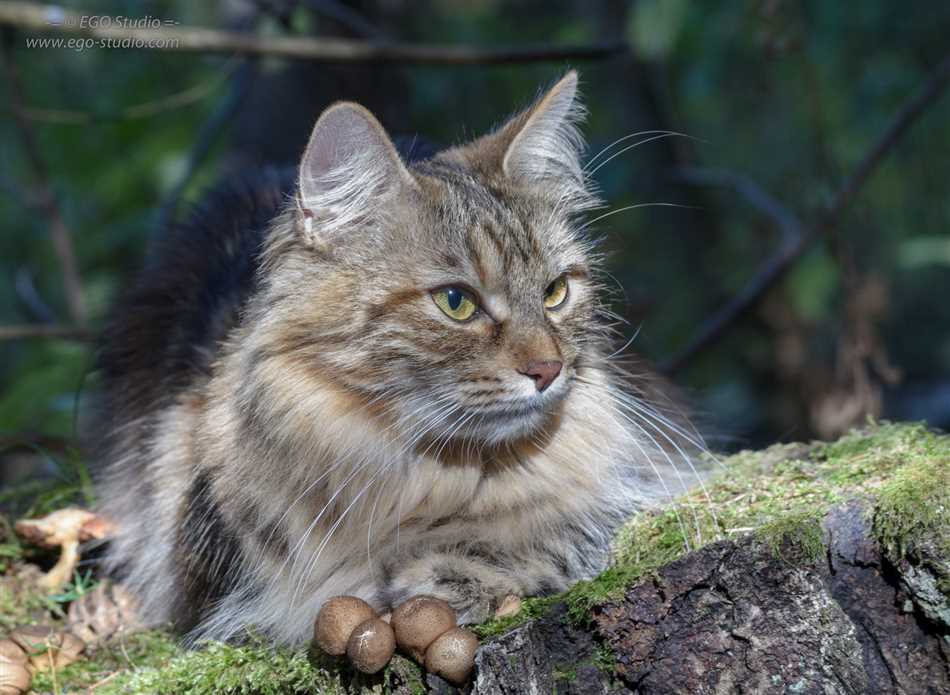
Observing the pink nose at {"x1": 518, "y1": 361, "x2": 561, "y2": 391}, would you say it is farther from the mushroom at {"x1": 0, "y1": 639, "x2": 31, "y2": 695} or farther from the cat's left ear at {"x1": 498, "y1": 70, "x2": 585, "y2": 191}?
the mushroom at {"x1": 0, "y1": 639, "x2": 31, "y2": 695}

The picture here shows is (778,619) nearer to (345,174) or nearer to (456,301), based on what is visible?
(456,301)

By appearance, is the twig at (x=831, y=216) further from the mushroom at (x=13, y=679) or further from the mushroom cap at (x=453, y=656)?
the mushroom at (x=13, y=679)

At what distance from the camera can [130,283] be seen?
4.01 m

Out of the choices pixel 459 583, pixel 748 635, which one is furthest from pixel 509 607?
pixel 748 635

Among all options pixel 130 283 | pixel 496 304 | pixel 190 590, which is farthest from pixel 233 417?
pixel 130 283

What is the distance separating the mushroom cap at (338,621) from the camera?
2.10 meters

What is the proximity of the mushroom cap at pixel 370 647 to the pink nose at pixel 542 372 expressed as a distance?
0.63 meters

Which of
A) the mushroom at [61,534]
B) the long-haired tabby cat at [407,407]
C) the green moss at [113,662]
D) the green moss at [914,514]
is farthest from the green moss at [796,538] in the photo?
the mushroom at [61,534]

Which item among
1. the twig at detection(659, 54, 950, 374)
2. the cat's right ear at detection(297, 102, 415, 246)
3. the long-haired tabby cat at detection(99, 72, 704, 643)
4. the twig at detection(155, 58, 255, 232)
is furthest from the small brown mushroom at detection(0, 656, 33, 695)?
the twig at detection(155, 58, 255, 232)

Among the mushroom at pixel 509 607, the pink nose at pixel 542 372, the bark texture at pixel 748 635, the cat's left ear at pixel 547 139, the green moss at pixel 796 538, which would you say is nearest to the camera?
the bark texture at pixel 748 635

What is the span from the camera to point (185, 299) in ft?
11.7

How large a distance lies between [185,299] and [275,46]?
131 centimetres

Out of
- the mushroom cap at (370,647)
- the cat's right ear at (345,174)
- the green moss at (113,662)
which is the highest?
the cat's right ear at (345,174)

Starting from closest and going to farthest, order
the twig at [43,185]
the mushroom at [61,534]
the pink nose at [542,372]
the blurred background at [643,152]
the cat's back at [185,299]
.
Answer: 1. the pink nose at [542,372]
2. the mushroom at [61,534]
3. the cat's back at [185,299]
4. the twig at [43,185]
5. the blurred background at [643,152]
